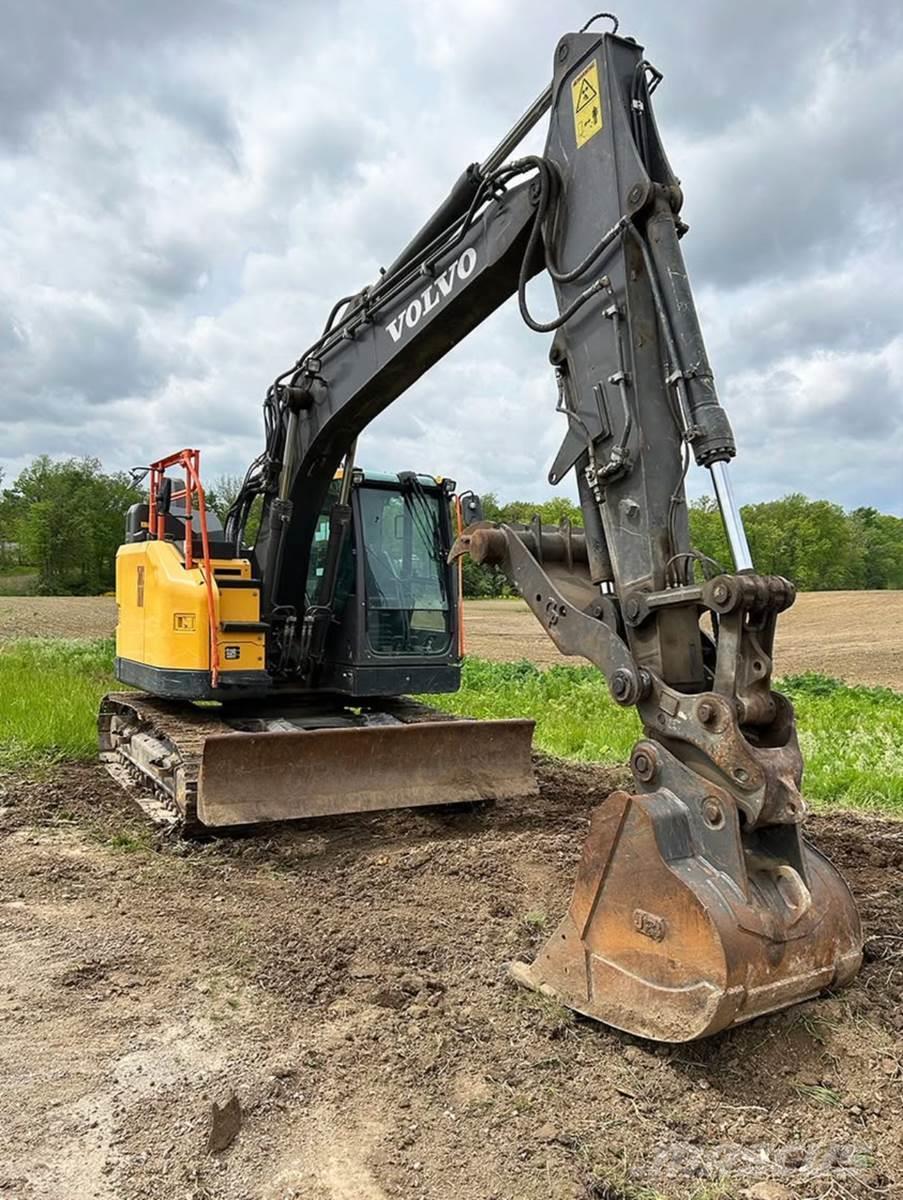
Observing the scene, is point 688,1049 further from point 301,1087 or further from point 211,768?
point 211,768

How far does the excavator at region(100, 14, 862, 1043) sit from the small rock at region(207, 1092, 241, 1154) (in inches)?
44.5

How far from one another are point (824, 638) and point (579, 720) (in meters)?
22.4

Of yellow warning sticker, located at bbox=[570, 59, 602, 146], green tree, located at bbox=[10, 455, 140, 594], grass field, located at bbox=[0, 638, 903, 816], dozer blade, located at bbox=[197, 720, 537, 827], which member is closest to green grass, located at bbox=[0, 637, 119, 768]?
A: grass field, located at bbox=[0, 638, 903, 816]

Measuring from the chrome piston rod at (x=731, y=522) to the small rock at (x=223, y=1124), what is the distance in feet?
7.59

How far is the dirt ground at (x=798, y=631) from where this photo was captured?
70.9 ft

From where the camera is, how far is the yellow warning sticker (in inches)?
149

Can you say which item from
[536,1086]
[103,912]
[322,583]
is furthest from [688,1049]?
[322,583]

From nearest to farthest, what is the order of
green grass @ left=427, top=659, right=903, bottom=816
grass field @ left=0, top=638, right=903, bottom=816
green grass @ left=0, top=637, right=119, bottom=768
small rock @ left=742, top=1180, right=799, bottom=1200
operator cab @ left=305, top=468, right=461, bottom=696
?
small rock @ left=742, top=1180, right=799, bottom=1200 → operator cab @ left=305, top=468, right=461, bottom=696 → green grass @ left=427, top=659, right=903, bottom=816 → grass field @ left=0, top=638, right=903, bottom=816 → green grass @ left=0, top=637, right=119, bottom=768

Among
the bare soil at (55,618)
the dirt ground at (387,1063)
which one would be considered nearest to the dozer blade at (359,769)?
the dirt ground at (387,1063)

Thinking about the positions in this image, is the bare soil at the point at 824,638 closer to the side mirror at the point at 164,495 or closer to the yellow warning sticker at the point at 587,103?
the side mirror at the point at 164,495

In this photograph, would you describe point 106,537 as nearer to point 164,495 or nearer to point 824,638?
point 824,638

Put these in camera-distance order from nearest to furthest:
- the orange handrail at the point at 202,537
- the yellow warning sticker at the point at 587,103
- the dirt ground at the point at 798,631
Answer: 1. the yellow warning sticker at the point at 587,103
2. the orange handrail at the point at 202,537
3. the dirt ground at the point at 798,631

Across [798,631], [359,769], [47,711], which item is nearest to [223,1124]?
[359,769]

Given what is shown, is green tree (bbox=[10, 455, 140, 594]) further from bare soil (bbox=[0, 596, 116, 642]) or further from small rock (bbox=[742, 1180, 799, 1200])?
small rock (bbox=[742, 1180, 799, 1200])
